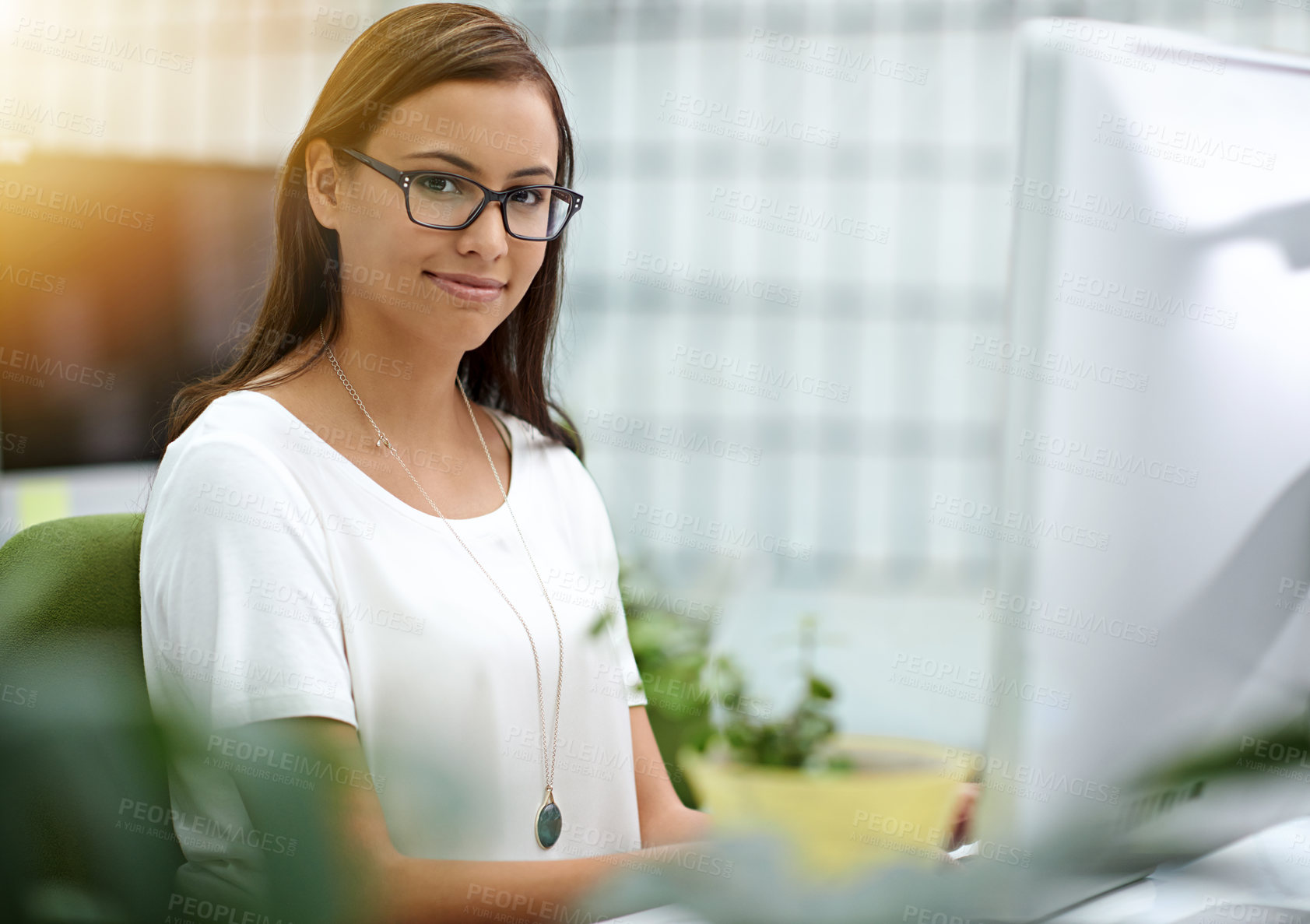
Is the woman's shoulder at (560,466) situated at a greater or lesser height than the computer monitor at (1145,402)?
lesser

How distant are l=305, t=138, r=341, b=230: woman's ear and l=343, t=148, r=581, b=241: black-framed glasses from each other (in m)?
0.04

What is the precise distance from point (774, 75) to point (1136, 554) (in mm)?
3151

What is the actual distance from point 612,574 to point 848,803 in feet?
2.72

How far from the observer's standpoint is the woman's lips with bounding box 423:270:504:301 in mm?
909

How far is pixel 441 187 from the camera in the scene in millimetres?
875

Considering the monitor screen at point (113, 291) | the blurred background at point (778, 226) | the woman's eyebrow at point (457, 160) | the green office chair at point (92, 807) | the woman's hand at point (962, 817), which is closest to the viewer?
the green office chair at point (92, 807)

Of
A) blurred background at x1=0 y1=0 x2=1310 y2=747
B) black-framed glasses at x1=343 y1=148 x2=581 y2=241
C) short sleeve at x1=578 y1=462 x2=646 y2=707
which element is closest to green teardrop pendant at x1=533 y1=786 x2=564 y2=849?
short sleeve at x1=578 y1=462 x2=646 y2=707

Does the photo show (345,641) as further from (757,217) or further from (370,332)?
(757,217)

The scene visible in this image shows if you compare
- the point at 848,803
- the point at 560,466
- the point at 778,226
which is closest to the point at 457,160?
the point at 560,466

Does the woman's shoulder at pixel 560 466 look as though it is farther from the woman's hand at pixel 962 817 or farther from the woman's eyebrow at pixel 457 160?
the woman's hand at pixel 962 817

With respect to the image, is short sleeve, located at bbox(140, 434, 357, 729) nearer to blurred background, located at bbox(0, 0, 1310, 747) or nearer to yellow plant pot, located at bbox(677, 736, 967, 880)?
yellow plant pot, located at bbox(677, 736, 967, 880)

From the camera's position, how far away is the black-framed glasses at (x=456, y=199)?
34.1 inches

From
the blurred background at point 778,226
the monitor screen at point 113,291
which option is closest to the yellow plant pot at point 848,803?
the monitor screen at point 113,291

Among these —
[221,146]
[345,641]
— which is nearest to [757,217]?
[221,146]
